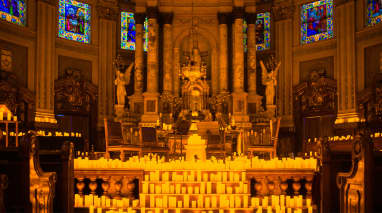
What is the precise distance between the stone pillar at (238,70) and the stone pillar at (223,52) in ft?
1.05

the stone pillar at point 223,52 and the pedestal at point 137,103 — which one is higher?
the stone pillar at point 223,52

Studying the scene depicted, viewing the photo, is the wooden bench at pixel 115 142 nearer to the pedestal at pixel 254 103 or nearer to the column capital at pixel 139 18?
the pedestal at pixel 254 103

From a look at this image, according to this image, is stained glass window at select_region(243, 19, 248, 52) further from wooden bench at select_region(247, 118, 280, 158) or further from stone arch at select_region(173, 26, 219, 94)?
wooden bench at select_region(247, 118, 280, 158)

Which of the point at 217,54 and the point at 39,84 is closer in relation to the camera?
the point at 39,84

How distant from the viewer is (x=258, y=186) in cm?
763

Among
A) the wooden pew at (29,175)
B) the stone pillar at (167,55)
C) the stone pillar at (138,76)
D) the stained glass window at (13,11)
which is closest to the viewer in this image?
the wooden pew at (29,175)

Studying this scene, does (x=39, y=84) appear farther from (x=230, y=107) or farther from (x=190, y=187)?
(x=190, y=187)

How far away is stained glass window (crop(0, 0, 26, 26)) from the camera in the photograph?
14.0 meters

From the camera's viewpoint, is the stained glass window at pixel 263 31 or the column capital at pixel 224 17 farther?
the stained glass window at pixel 263 31

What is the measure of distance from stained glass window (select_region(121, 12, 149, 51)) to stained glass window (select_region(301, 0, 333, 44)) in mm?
5460

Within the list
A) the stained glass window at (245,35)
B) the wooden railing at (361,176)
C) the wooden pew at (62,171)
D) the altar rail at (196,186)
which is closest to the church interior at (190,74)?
the stained glass window at (245,35)

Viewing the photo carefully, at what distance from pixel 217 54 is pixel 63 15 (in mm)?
5319

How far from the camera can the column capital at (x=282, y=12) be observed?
55.6 ft

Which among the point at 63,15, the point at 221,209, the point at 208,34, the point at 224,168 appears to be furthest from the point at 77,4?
the point at 221,209
